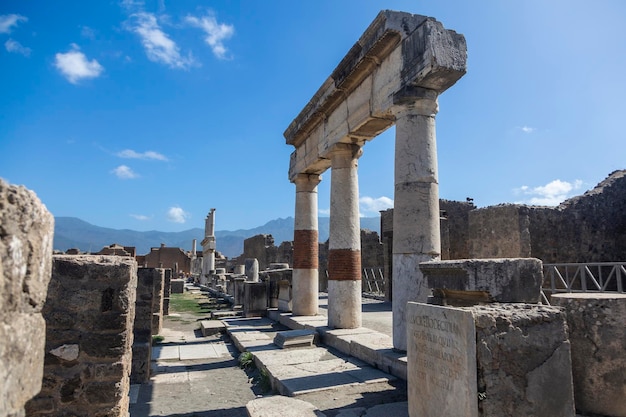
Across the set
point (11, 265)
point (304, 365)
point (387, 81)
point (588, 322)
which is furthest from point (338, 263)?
point (11, 265)

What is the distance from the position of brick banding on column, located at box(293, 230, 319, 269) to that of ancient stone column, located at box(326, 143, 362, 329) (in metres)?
1.87

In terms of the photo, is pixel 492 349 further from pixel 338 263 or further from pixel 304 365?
pixel 338 263

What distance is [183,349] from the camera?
8867 millimetres

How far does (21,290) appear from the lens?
4.62 feet

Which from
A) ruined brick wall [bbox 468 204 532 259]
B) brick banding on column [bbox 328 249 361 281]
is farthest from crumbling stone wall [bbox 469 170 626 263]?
brick banding on column [bbox 328 249 361 281]

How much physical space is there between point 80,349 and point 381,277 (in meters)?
18.7

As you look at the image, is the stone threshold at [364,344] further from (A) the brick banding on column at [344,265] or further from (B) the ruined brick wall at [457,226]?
(B) the ruined brick wall at [457,226]

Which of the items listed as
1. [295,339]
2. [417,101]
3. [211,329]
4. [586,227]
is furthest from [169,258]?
[417,101]

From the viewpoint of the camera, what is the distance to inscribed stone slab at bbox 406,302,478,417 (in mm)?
3252

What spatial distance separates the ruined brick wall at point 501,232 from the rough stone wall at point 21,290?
1394cm

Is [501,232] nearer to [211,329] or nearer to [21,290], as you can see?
[211,329]

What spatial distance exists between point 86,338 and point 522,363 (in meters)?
3.73

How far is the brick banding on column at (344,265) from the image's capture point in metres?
8.88

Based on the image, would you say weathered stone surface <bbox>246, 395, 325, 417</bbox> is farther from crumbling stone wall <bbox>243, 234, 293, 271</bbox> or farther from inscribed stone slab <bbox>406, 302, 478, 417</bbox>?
crumbling stone wall <bbox>243, 234, 293, 271</bbox>
